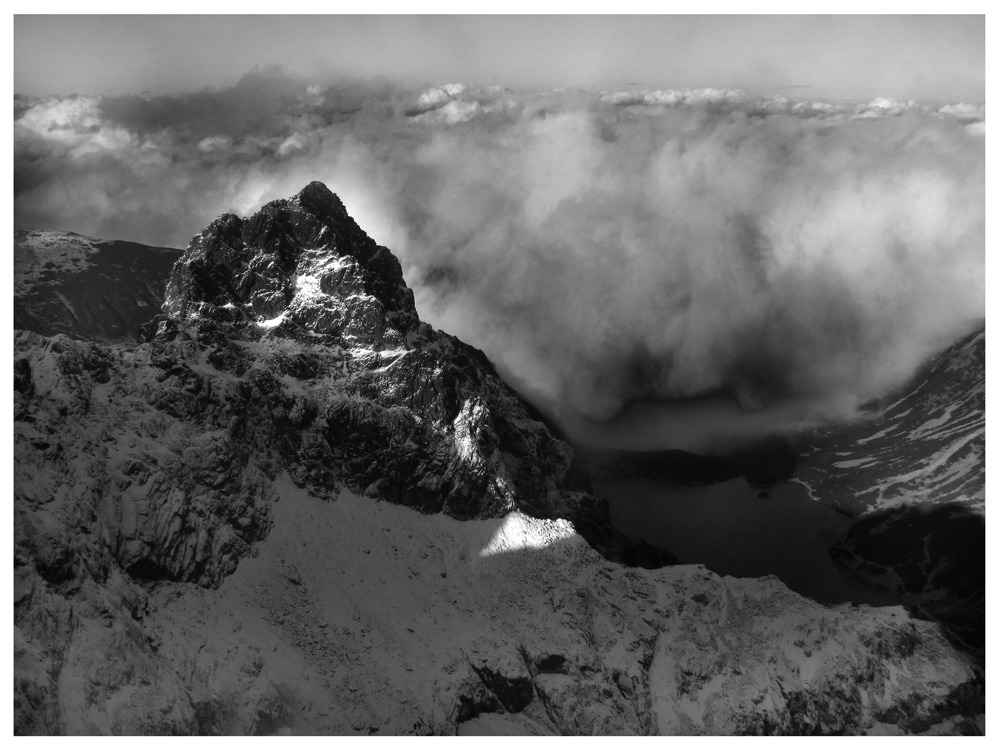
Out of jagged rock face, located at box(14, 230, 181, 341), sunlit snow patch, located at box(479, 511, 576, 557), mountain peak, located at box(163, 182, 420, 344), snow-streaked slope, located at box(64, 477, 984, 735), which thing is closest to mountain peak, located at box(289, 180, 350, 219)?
mountain peak, located at box(163, 182, 420, 344)

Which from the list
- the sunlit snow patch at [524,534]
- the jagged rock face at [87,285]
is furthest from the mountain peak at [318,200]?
the sunlit snow patch at [524,534]

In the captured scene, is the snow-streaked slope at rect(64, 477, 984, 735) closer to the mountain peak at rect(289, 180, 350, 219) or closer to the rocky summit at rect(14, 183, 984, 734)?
the rocky summit at rect(14, 183, 984, 734)

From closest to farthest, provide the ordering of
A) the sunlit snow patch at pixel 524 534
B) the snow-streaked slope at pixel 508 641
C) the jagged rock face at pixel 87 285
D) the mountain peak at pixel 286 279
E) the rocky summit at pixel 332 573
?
the rocky summit at pixel 332 573
the snow-streaked slope at pixel 508 641
the jagged rock face at pixel 87 285
the sunlit snow patch at pixel 524 534
the mountain peak at pixel 286 279

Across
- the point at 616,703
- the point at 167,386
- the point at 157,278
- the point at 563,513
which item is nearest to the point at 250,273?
the point at 157,278

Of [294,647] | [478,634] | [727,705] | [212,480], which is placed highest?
[212,480]

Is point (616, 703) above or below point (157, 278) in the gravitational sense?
below

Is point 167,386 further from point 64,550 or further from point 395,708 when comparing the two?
point 395,708

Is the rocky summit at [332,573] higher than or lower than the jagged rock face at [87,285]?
lower

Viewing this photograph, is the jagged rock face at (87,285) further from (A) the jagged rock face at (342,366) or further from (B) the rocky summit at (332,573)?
(A) the jagged rock face at (342,366)
